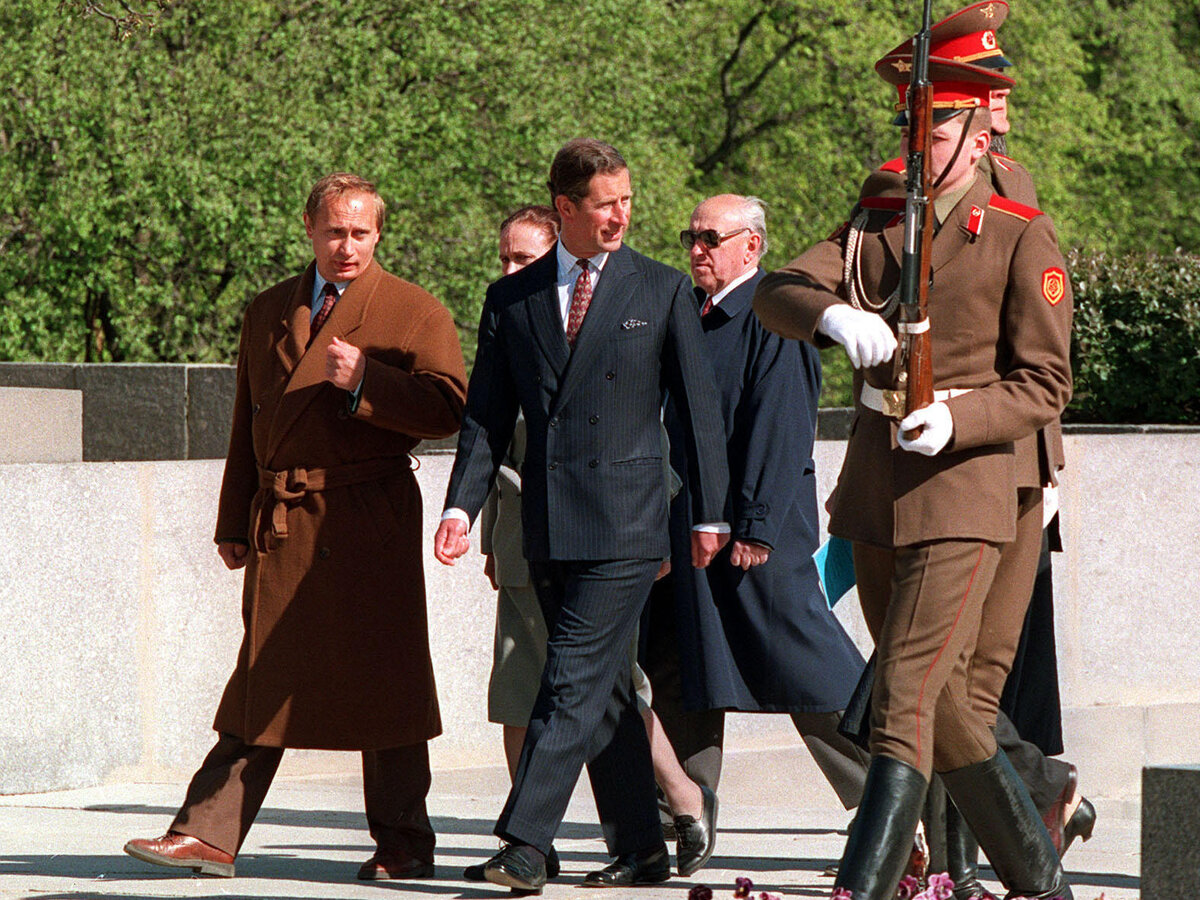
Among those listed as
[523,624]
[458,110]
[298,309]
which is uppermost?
[458,110]

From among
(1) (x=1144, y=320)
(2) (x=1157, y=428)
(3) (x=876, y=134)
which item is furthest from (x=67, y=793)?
(3) (x=876, y=134)

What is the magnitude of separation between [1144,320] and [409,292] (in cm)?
660

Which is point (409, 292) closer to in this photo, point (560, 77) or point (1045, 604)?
point (1045, 604)

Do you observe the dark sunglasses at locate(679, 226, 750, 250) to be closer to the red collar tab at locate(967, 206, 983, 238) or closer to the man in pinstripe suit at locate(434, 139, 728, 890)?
the man in pinstripe suit at locate(434, 139, 728, 890)

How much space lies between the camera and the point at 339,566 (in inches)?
237

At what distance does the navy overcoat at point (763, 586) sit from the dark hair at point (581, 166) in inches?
36.4

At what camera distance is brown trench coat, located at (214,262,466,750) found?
5988 millimetres

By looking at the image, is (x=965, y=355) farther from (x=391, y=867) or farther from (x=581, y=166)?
(x=391, y=867)

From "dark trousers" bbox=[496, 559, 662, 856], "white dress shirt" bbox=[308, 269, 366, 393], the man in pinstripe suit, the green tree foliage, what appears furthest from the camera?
the green tree foliage

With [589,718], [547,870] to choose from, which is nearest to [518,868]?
[589,718]

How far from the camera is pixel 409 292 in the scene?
6242mm

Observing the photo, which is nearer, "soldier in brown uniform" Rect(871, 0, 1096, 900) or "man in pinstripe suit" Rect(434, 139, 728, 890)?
"soldier in brown uniform" Rect(871, 0, 1096, 900)

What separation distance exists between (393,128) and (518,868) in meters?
16.8

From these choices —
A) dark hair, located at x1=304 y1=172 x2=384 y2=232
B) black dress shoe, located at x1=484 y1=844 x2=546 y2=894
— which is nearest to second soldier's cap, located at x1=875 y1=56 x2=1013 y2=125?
dark hair, located at x1=304 y1=172 x2=384 y2=232
